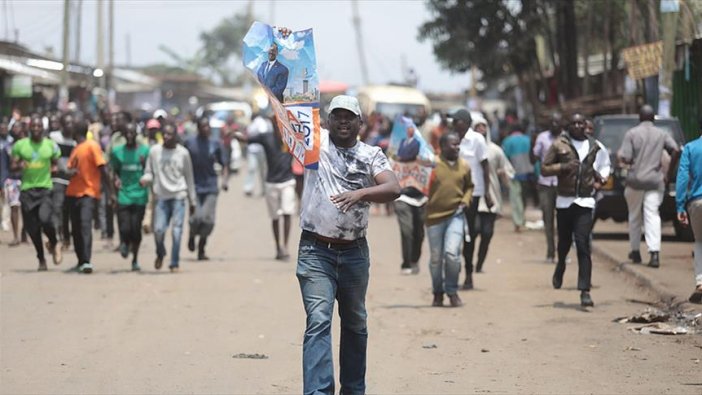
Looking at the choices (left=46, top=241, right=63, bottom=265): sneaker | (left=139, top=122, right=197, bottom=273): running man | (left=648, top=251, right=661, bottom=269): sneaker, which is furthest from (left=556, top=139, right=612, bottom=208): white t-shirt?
(left=46, top=241, right=63, bottom=265): sneaker

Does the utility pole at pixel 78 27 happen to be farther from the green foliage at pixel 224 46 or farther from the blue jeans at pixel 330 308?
the green foliage at pixel 224 46

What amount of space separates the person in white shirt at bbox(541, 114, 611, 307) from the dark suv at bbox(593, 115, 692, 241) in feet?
21.1

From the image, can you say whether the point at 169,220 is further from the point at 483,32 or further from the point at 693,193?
the point at 483,32

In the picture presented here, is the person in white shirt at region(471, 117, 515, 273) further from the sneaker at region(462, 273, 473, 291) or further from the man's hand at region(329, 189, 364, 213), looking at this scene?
the man's hand at region(329, 189, 364, 213)

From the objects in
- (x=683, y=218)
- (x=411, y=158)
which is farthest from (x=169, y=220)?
(x=683, y=218)

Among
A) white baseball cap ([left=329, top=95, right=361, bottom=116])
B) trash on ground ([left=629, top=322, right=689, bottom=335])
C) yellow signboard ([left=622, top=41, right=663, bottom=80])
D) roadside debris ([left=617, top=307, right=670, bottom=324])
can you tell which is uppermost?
yellow signboard ([left=622, top=41, right=663, bottom=80])

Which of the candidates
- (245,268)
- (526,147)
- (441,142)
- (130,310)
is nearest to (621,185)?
(526,147)

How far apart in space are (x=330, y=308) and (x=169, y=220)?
8812mm

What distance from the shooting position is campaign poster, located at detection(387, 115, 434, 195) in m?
14.6

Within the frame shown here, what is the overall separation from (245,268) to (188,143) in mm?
1913

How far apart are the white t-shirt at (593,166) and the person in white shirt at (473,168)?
1.56 metres

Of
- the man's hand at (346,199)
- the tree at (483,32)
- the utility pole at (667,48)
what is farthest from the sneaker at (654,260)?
the tree at (483,32)

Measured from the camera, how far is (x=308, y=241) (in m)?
6.99

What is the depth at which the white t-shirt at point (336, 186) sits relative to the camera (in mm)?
6898
